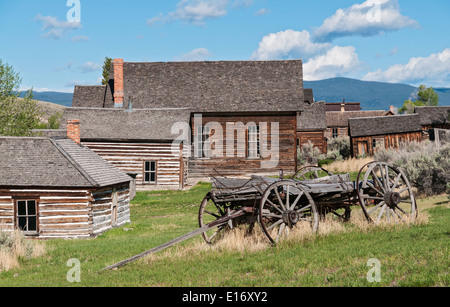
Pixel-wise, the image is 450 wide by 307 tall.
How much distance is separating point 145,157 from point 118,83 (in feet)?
27.9

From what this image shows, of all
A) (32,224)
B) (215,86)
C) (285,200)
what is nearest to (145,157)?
(215,86)

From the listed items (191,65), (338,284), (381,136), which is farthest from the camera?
(381,136)

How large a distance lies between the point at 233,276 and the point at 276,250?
188 cm

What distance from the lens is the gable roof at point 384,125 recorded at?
42250 millimetres

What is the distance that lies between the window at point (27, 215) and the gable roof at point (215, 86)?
56.1ft

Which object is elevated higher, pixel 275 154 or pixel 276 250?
pixel 275 154

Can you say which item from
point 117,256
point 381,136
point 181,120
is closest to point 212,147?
point 181,120

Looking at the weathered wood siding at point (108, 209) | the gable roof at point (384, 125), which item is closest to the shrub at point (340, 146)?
the gable roof at point (384, 125)

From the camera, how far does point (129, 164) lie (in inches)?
1259

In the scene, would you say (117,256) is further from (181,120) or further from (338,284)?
(181,120)

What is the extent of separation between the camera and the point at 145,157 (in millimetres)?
31844

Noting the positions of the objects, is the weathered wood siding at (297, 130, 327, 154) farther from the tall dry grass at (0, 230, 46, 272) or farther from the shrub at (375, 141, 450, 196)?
the tall dry grass at (0, 230, 46, 272)

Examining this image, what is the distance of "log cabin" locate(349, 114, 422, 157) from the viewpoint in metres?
42.1

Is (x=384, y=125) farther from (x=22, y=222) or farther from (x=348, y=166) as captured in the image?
(x=22, y=222)
